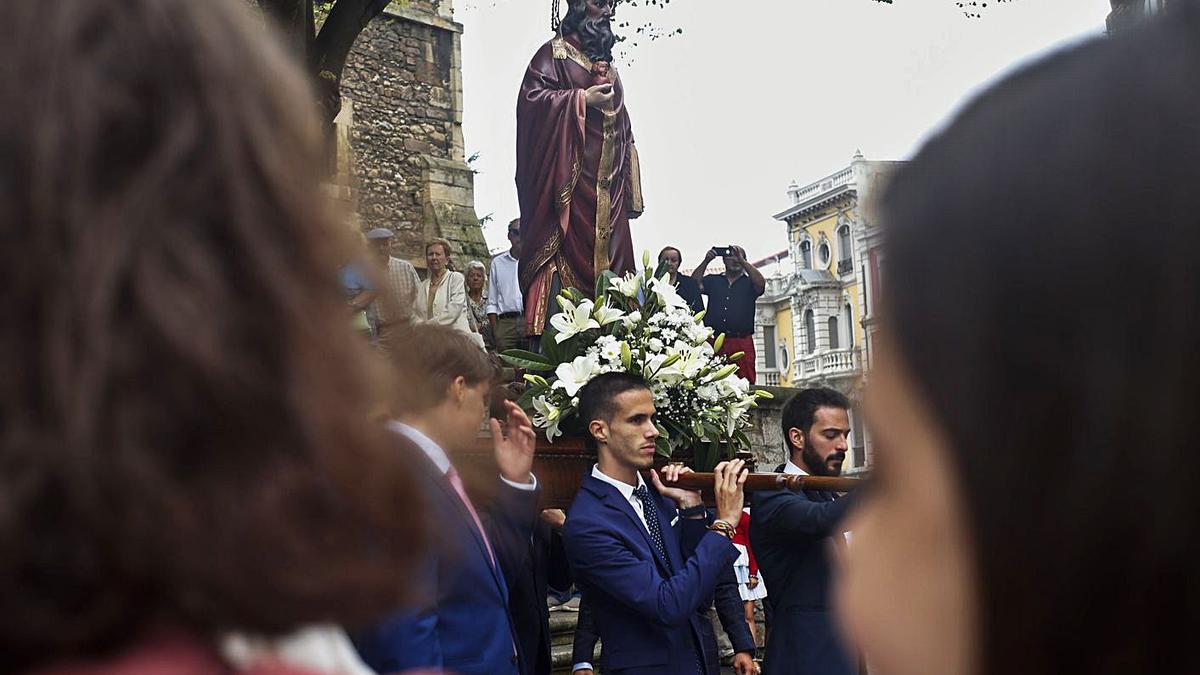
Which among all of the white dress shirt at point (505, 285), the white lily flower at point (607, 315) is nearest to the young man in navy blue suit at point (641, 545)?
the white lily flower at point (607, 315)

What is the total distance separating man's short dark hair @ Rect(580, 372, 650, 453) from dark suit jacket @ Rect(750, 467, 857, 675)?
0.76 m

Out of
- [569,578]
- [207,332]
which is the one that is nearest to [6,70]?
[207,332]

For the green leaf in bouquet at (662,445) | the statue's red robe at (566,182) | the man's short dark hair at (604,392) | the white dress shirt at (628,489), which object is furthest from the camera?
the statue's red robe at (566,182)

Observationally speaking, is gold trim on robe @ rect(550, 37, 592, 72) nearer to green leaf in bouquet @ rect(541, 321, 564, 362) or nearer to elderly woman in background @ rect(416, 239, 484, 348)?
elderly woman in background @ rect(416, 239, 484, 348)

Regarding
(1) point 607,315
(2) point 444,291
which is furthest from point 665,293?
(2) point 444,291

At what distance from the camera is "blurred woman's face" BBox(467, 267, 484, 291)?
12.8 metres

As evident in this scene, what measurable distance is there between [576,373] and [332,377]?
15.9 feet

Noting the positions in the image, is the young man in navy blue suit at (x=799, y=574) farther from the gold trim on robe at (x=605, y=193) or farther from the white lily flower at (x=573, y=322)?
the gold trim on robe at (x=605, y=193)

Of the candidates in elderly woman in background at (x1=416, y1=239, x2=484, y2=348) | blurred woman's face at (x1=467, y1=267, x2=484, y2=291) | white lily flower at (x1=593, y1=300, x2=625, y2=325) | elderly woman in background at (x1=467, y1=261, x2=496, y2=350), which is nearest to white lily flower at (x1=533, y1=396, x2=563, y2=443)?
white lily flower at (x1=593, y1=300, x2=625, y2=325)

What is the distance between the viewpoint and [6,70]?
0.72 m

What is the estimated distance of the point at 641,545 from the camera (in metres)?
4.65

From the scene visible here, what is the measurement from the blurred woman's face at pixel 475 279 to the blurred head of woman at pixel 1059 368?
39.9 ft

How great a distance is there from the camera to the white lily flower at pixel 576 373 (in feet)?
18.2

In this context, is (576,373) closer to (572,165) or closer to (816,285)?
(572,165)
